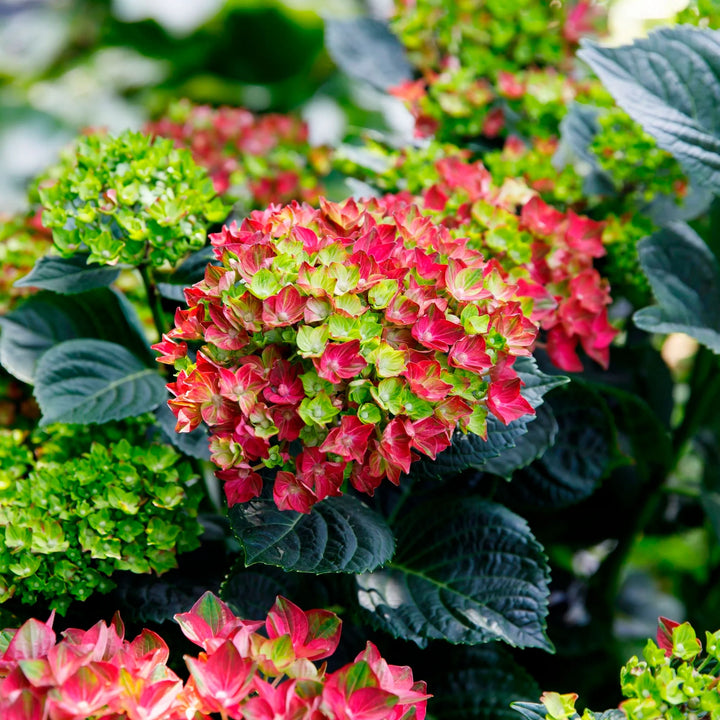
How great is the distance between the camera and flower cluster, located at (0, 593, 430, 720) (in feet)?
1.60

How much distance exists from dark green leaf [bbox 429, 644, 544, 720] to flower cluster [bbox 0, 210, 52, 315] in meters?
0.72

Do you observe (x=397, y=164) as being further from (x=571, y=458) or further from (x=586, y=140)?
(x=571, y=458)

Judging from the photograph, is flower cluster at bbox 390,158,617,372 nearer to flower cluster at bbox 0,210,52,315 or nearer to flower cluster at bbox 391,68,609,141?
flower cluster at bbox 391,68,609,141

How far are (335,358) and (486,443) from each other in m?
0.19

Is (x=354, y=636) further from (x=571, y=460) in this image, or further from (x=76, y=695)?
(x=76, y=695)

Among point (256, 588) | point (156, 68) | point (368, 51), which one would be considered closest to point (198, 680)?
point (256, 588)

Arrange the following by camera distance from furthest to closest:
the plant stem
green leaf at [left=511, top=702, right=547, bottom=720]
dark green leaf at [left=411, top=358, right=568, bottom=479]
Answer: the plant stem, dark green leaf at [left=411, top=358, right=568, bottom=479], green leaf at [left=511, top=702, right=547, bottom=720]

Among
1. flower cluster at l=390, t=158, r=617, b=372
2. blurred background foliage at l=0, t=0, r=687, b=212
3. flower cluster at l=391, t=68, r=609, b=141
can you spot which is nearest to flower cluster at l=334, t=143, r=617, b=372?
flower cluster at l=390, t=158, r=617, b=372

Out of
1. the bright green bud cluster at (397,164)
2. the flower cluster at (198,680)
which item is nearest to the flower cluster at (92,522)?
the flower cluster at (198,680)

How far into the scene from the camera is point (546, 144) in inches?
41.9

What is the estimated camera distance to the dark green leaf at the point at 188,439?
2.52ft

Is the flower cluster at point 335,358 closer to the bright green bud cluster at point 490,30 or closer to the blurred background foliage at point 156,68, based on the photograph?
the bright green bud cluster at point 490,30

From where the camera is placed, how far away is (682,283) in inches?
35.0

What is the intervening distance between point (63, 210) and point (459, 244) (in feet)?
1.35
